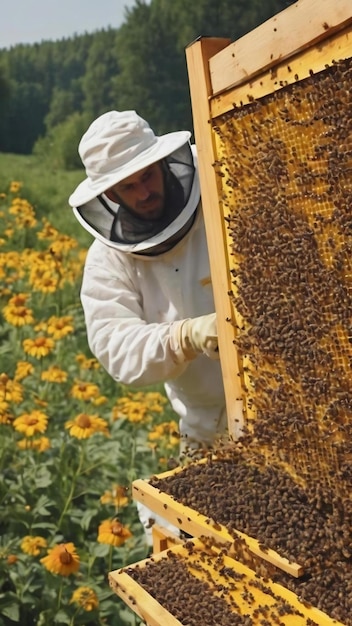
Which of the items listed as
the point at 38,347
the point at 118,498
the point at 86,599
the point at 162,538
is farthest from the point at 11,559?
the point at 38,347

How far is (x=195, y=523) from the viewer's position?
229 centimetres

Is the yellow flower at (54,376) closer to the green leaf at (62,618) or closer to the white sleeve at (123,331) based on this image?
the white sleeve at (123,331)

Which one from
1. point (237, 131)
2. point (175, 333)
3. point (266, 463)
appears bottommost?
point (266, 463)

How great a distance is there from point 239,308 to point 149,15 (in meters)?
44.9

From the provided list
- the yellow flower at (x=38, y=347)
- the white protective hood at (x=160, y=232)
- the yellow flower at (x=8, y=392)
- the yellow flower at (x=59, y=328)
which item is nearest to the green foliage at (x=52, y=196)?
the yellow flower at (x=59, y=328)

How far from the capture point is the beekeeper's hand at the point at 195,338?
2877mm

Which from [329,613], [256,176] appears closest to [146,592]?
[329,613]

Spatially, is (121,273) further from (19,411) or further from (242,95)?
(19,411)

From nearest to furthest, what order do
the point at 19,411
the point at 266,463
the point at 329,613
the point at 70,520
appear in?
the point at 329,613, the point at 266,463, the point at 70,520, the point at 19,411

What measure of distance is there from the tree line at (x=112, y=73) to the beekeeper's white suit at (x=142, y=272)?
18.6 meters

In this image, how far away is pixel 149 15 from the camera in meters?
43.1

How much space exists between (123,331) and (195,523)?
4.30 feet

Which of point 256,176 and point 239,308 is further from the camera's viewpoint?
point 239,308

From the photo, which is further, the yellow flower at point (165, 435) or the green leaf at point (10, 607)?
the yellow flower at point (165, 435)
